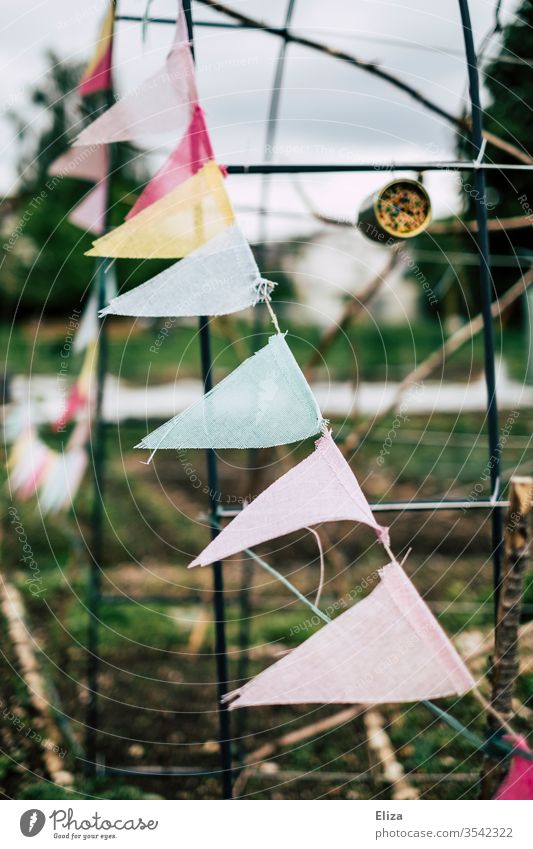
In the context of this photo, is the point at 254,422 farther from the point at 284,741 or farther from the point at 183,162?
the point at 284,741

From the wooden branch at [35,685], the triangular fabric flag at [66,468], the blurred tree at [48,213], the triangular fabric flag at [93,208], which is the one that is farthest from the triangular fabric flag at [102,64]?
the blurred tree at [48,213]

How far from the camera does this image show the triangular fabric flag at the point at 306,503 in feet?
5.37

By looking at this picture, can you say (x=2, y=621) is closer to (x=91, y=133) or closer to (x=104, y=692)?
(x=104, y=692)

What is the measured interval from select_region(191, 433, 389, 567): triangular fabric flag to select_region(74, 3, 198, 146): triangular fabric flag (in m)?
0.98

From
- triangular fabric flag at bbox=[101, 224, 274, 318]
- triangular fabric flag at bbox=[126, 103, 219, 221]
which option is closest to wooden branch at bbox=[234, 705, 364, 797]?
triangular fabric flag at bbox=[101, 224, 274, 318]

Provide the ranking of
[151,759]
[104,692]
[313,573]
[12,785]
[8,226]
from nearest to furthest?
[12,785] < [151,759] < [104,692] < [313,573] < [8,226]

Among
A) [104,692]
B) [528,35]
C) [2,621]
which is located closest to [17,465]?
[2,621]

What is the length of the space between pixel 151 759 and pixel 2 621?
4.62 feet

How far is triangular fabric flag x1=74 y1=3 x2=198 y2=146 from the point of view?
6.13 ft

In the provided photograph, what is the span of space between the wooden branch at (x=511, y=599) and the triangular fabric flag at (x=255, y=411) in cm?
63

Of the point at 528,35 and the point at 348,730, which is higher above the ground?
the point at 528,35

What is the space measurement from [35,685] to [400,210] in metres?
2.69
